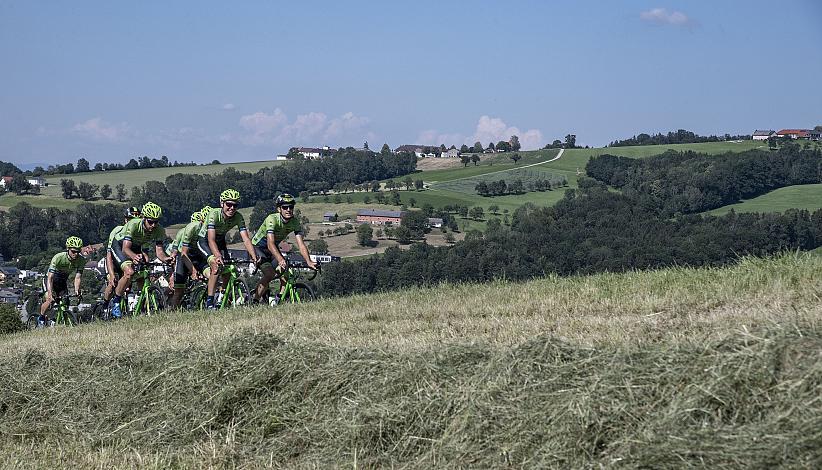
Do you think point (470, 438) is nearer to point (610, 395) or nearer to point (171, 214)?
point (610, 395)

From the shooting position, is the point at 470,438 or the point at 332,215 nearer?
the point at 470,438

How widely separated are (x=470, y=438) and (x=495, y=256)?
22.9 m

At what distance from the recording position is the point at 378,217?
72875 mm

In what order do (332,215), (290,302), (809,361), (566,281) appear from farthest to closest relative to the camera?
(332,215)
(290,302)
(566,281)
(809,361)

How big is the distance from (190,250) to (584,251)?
11.8 metres

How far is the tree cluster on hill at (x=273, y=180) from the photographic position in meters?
68.9

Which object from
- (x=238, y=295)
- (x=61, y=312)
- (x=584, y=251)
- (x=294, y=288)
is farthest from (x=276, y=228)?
(x=584, y=251)

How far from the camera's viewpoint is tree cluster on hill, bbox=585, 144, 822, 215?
5281 cm

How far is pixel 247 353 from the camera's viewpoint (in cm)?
862

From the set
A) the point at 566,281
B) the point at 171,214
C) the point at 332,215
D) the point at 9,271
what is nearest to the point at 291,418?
the point at 566,281

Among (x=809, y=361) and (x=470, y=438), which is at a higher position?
(x=809, y=361)

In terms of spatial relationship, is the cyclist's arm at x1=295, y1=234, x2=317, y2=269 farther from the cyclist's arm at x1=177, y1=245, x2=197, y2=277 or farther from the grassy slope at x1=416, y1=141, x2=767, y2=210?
the grassy slope at x1=416, y1=141, x2=767, y2=210

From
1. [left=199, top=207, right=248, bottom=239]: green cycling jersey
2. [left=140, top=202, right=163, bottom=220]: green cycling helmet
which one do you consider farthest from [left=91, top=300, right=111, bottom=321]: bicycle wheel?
[left=199, top=207, right=248, bottom=239]: green cycling jersey

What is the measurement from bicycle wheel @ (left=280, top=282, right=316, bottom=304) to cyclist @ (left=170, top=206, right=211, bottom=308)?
7.58 ft
